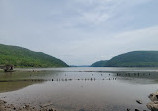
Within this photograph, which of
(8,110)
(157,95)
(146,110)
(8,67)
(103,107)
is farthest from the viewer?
(8,67)

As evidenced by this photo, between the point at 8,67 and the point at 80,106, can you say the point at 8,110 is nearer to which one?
the point at 80,106

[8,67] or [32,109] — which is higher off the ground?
[8,67]

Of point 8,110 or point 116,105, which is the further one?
point 116,105

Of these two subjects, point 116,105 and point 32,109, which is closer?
point 32,109

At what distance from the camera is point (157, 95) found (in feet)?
111

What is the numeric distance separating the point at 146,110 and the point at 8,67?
139 m

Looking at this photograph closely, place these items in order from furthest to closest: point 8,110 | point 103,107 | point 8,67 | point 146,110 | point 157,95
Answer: point 8,67
point 157,95
point 103,107
point 146,110
point 8,110

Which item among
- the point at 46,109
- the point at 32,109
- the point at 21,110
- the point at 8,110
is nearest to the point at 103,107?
the point at 46,109

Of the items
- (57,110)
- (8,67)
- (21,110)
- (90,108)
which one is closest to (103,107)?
(90,108)

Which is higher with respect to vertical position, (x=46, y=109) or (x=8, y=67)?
(x=8, y=67)

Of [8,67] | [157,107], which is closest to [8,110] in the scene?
[157,107]

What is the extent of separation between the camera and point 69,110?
26.7 meters

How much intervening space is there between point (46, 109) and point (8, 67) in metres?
130

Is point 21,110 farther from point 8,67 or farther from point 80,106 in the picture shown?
point 8,67
